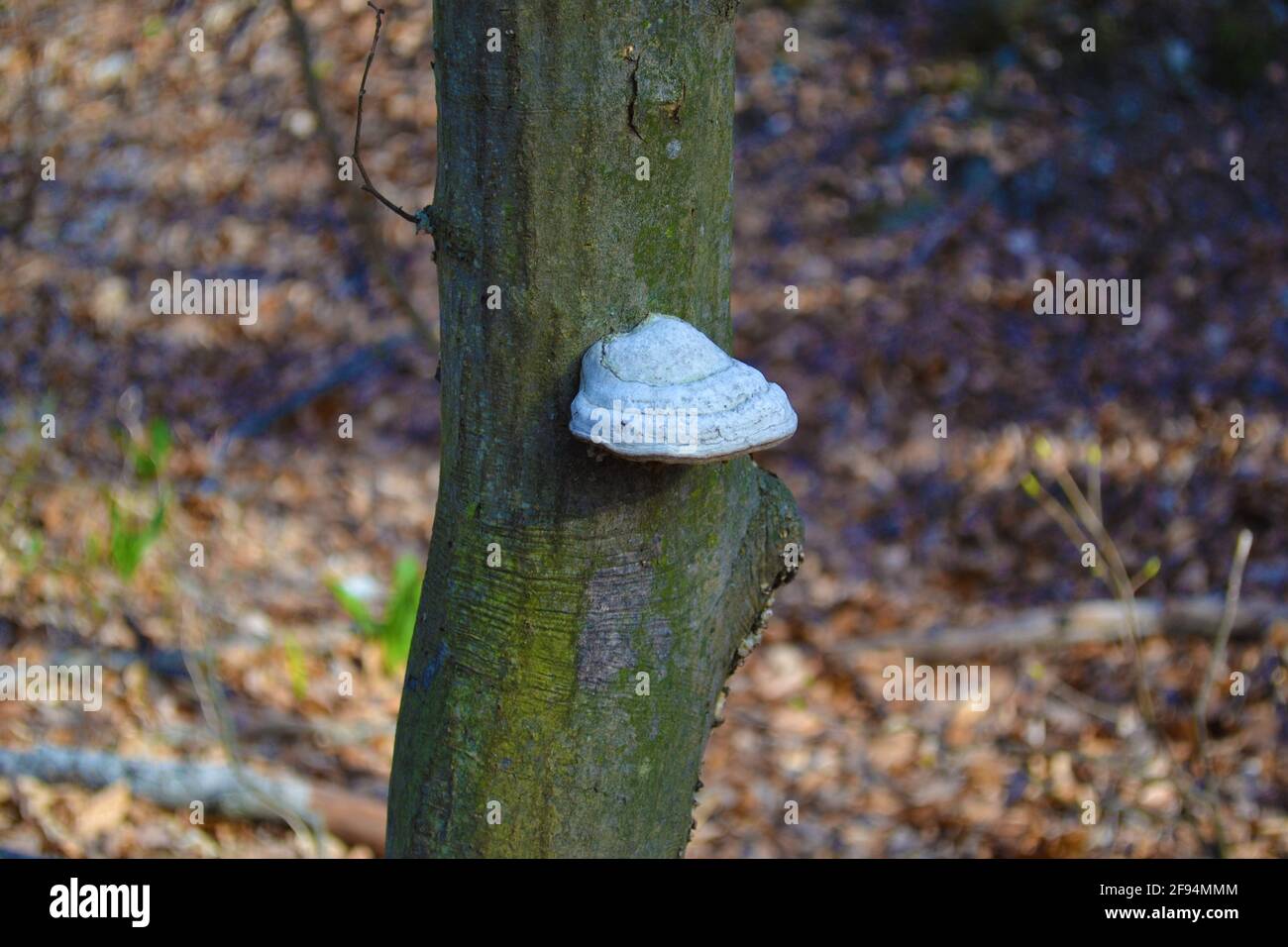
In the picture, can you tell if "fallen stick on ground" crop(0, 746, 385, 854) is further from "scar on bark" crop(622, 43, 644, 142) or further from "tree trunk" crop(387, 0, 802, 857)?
"scar on bark" crop(622, 43, 644, 142)

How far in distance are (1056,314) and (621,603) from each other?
15.8 feet

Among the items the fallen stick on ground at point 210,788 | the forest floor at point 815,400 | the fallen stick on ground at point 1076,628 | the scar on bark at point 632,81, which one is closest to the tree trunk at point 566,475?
the scar on bark at point 632,81

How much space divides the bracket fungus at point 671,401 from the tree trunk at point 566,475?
0.06m

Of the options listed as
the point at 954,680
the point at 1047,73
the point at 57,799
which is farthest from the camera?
the point at 1047,73

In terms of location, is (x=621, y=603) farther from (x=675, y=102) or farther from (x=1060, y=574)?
(x=1060, y=574)

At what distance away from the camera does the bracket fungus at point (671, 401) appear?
145 centimetres

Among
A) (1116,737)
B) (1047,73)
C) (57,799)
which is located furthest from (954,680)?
(1047,73)

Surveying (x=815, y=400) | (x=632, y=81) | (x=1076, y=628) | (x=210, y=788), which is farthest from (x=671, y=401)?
(x=815, y=400)

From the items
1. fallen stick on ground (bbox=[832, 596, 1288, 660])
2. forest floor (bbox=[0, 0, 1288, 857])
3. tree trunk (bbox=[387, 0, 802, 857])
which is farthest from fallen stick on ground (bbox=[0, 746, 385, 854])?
fallen stick on ground (bbox=[832, 596, 1288, 660])

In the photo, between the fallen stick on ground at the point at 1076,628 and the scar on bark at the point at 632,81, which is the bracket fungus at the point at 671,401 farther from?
the fallen stick on ground at the point at 1076,628

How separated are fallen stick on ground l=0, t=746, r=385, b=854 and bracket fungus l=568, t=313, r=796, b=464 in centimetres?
215

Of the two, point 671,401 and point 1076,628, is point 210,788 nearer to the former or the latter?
point 671,401

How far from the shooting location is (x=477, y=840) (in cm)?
172

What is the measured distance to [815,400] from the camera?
5.54m
